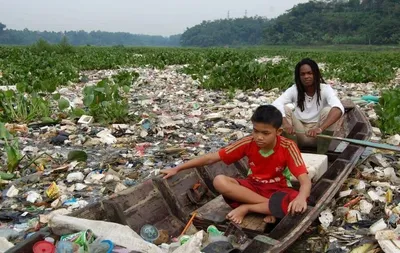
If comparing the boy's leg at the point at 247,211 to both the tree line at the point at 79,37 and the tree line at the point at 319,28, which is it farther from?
the tree line at the point at 79,37

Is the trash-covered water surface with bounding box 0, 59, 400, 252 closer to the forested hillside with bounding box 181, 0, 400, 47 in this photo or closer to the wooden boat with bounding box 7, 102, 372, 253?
the wooden boat with bounding box 7, 102, 372, 253

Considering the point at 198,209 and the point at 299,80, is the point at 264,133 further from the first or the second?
the point at 299,80

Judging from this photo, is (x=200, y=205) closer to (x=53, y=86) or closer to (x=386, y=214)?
(x=386, y=214)

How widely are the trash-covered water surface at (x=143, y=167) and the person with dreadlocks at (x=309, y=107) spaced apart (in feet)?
2.01

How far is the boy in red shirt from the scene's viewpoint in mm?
3256

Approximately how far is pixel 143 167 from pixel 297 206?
8.30ft

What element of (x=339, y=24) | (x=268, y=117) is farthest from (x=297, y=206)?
(x=339, y=24)

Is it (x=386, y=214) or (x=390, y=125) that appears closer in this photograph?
(x=386, y=214)

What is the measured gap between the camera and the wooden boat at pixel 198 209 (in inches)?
117

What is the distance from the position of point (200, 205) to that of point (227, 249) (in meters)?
1.22

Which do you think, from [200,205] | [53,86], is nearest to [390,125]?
[200,205]

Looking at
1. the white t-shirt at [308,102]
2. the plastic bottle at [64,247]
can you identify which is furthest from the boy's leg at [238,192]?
the white t-shirt at [308,102]

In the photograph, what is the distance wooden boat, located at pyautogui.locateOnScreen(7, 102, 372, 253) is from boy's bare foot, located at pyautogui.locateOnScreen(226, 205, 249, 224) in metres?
0.06

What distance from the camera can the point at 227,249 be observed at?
2910mm
